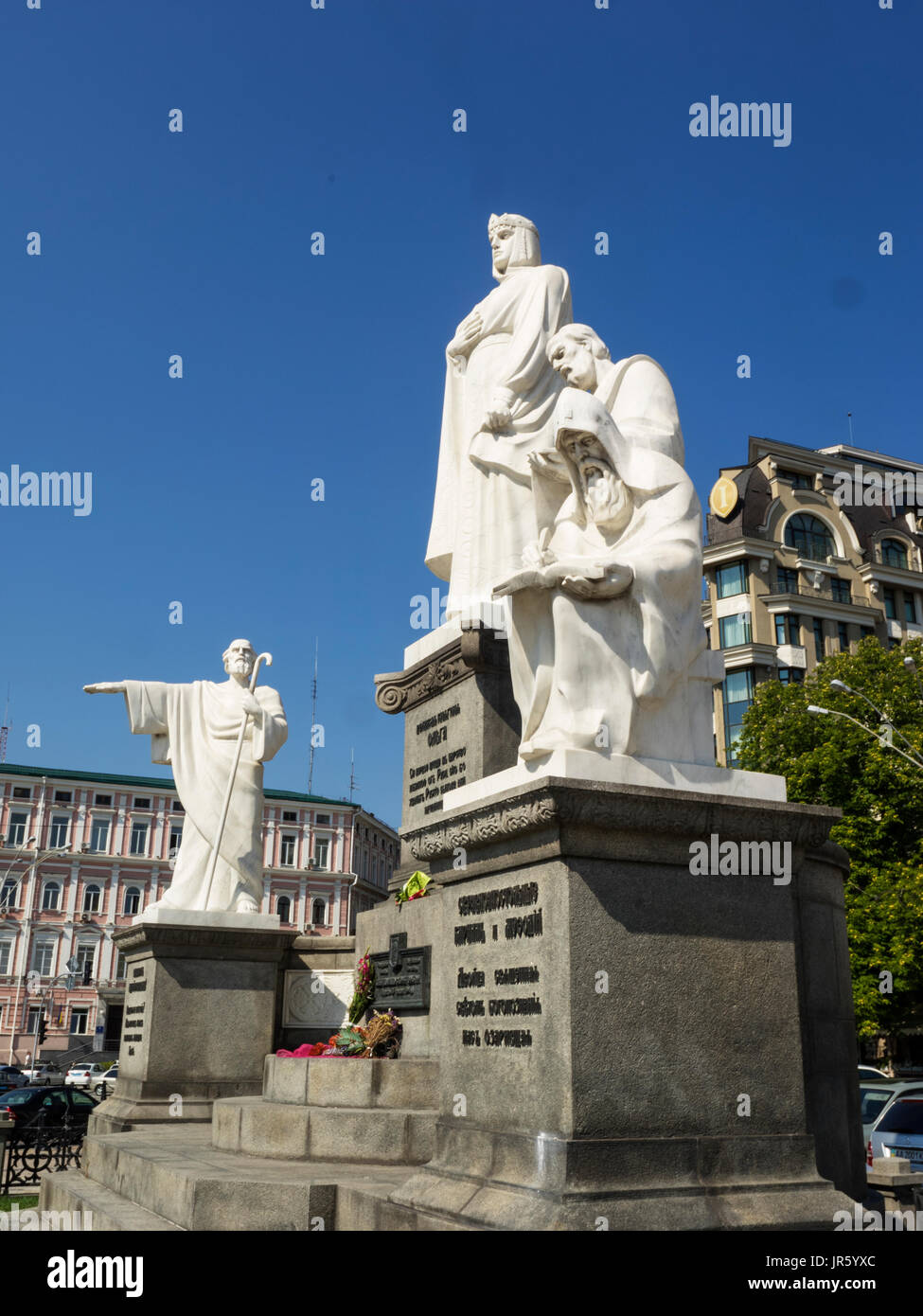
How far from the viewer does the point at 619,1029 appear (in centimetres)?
530

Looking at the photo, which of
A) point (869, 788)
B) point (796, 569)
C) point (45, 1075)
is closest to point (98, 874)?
point (45, 1075)

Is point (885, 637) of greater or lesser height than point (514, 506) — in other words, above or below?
above

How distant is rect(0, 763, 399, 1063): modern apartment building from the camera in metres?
71.9

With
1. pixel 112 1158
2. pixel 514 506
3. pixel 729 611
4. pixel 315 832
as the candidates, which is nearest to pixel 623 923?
pixel 112 1158

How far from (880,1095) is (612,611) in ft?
49.4

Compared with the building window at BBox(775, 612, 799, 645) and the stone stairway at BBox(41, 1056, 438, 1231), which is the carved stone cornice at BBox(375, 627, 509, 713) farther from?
the building window at BBox(775, 612, 799, 645)

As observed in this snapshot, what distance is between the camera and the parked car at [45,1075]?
47.2 meters

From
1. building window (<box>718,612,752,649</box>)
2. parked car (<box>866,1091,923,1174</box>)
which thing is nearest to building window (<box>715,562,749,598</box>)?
building window (<box>718,612,752,649</box>)

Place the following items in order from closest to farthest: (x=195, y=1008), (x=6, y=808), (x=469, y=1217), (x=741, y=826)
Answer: (x=469, y=1217)
(x=741, y=826)
(x=195, y=1008)
(x=6, y=808)

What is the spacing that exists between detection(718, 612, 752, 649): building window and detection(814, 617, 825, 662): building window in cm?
323

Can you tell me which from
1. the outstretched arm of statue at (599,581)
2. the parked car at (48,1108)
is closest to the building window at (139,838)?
the parked car at (48,1108)

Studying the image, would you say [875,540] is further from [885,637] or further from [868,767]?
[868,767]

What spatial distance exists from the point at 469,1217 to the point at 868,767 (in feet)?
96.4

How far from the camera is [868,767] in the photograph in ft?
106
